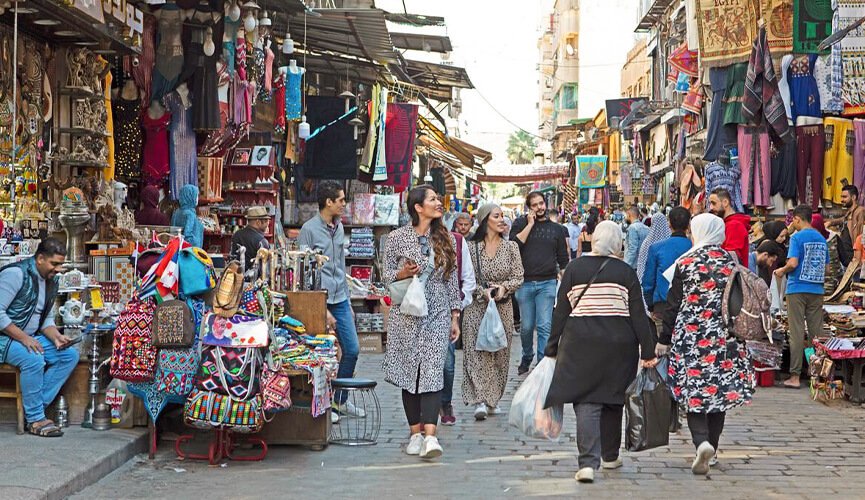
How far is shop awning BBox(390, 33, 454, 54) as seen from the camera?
18.7 m

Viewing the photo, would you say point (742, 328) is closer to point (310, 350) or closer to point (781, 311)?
point (310, 350)

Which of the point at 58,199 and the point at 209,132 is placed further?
the point at 209,132

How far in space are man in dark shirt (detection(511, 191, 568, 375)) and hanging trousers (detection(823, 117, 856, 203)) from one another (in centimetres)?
A: 495

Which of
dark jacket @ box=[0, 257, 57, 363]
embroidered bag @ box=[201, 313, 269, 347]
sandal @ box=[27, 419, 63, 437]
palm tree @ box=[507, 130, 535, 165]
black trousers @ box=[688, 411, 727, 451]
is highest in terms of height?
palm tree @ box=[507, 130, 535, 165]

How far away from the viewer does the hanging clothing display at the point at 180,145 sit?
39.7 ft

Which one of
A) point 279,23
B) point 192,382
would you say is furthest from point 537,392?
point 279,23

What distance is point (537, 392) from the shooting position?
6895 millimetres

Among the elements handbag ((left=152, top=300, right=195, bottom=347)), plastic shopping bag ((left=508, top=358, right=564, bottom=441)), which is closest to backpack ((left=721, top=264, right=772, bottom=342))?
plastic shopping bag ((left=508, top=358, right=564, bottom=441))

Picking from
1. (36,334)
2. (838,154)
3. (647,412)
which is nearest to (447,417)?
(647,412)

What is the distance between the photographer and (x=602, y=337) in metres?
6.76

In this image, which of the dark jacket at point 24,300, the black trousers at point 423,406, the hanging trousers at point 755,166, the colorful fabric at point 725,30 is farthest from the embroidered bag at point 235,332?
the colorful fabric at point 725,30

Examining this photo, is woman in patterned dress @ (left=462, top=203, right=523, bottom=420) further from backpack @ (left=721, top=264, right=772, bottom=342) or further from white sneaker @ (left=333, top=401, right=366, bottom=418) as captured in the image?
backpack @ (left=721, top=264, right=772, bottom=342)

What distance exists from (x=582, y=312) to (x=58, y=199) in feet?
18.9

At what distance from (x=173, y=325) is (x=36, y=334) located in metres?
1.16
